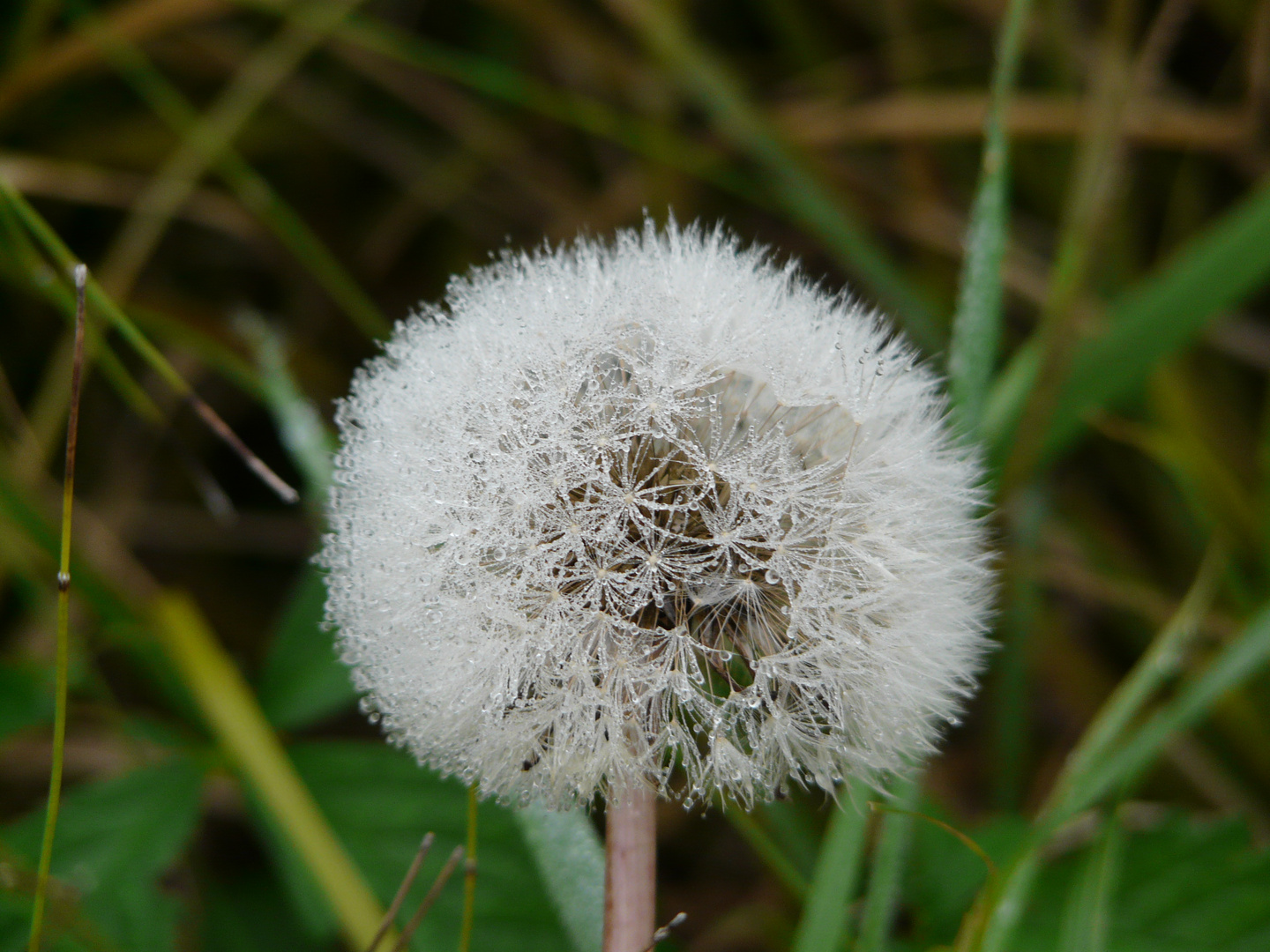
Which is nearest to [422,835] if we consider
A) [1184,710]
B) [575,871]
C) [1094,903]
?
[575,871]

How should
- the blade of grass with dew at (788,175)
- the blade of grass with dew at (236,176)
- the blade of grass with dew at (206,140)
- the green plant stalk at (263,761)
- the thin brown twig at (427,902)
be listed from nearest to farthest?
the thin brown twig at (427,902) < the green plant stalk at (263,761) < the blade of grass with dew at (236,176) < the blade of grass with dew at (788,175) < the blade of grass with dew at (206,140)

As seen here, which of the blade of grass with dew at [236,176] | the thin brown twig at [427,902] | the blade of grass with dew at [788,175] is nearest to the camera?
the thin brown twig at [427,902]

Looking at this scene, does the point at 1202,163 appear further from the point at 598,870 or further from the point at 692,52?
the point at 598,870

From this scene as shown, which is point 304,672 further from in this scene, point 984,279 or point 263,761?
point 984,279

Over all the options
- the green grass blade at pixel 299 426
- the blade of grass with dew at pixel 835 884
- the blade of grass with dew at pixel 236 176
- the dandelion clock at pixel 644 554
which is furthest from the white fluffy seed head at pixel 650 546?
the blade of grass with dew at pixel 236 176

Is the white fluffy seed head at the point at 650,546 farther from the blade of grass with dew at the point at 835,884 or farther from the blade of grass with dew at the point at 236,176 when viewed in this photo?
the blade of grass with dew at the point at 236,176
